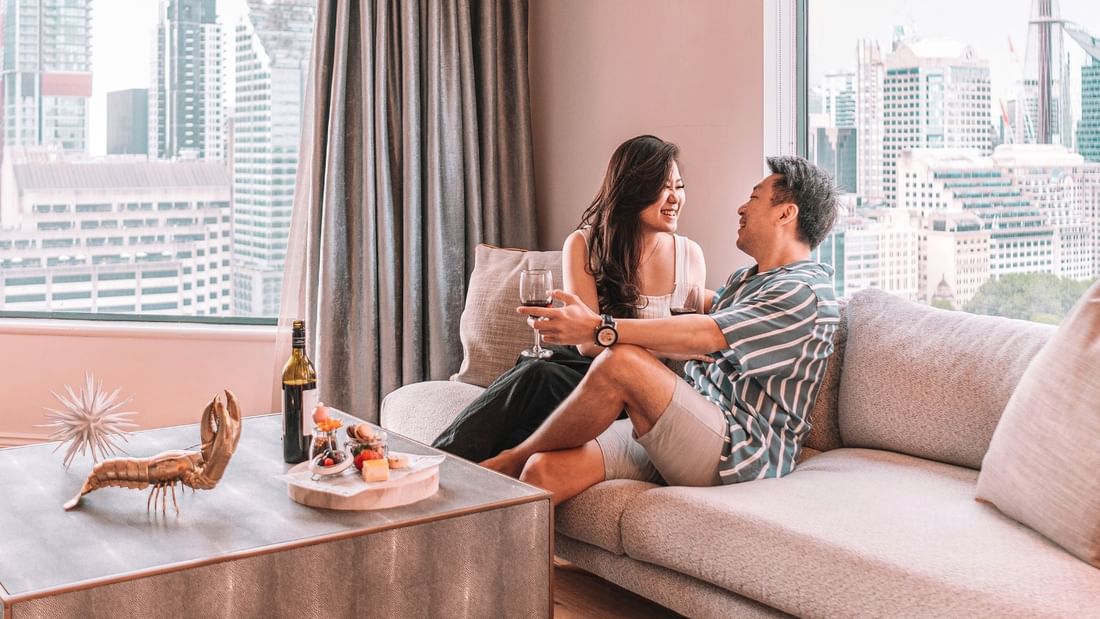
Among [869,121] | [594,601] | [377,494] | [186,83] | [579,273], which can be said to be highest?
[186,83]

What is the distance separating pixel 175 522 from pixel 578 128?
269cm

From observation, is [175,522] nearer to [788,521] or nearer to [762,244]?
[788,521]

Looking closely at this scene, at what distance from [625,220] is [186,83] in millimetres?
2388

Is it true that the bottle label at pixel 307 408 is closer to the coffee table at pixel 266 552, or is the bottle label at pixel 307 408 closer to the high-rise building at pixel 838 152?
the coffee table at pixel 266 552

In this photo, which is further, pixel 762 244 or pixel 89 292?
pixel 89 292

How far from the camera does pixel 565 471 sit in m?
2.46

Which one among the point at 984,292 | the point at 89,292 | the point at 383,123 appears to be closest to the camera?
the point at 984,292

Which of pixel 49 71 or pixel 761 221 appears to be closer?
pixel 761 221

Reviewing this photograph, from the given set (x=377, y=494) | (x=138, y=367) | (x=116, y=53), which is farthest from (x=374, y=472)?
(x=116, y=53)

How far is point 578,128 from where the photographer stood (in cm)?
416

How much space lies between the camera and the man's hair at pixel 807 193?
2.67 meters

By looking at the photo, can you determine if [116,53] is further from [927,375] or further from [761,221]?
[927,375]

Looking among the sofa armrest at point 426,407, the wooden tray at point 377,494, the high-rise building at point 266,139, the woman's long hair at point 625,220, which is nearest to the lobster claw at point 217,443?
the wooden tray at point 377,494

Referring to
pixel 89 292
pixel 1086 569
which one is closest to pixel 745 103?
pixel 1086 569
